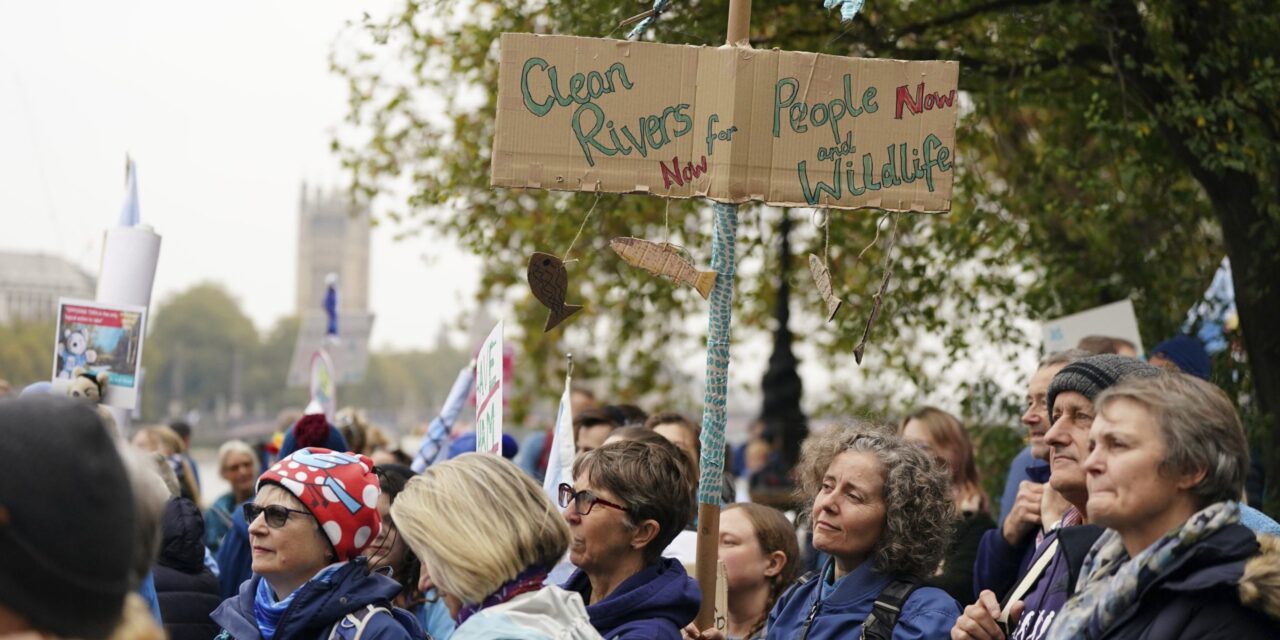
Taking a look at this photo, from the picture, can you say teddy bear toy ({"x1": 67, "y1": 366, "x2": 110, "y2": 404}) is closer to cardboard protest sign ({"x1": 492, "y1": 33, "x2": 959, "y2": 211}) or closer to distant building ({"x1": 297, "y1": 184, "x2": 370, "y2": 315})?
cardboard protest sign ({"x1": 492, "y1": 33, "x2": 959, "y2": 211})

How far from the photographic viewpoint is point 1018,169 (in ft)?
37.1

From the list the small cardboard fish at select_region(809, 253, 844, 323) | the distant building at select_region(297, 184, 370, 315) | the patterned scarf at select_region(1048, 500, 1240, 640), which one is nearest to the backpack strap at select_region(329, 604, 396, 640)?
the small cardboard fish at select_region(809, 253, 844, 323)

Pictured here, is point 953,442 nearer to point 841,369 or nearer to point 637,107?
point 637,107

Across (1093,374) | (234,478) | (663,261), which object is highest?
(663,261)

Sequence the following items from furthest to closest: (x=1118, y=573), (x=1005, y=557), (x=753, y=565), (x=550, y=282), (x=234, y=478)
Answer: (x=234, y=478)
(x=753, y=565)
(x=1005, y=557)
(x=550, y=282)
(x=1118, y=573)

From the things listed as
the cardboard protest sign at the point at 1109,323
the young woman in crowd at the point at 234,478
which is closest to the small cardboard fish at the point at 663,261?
the cardboard protest sign at the point at 1109,323

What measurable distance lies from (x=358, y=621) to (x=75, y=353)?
3.46 meters

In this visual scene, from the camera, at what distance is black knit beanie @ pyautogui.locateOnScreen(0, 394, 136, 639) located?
6.80 ft

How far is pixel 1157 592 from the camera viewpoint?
10.7ft

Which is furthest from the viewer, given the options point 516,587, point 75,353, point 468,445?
point 468,445

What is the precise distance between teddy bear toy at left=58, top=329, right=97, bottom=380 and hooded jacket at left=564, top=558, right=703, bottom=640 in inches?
147

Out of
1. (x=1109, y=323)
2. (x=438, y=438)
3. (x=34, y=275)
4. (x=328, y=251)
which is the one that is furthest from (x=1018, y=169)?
(x=328, y=251)

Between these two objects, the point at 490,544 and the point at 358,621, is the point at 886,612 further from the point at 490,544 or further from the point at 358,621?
the point at 358,621

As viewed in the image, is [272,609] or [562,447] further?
[562,447]
